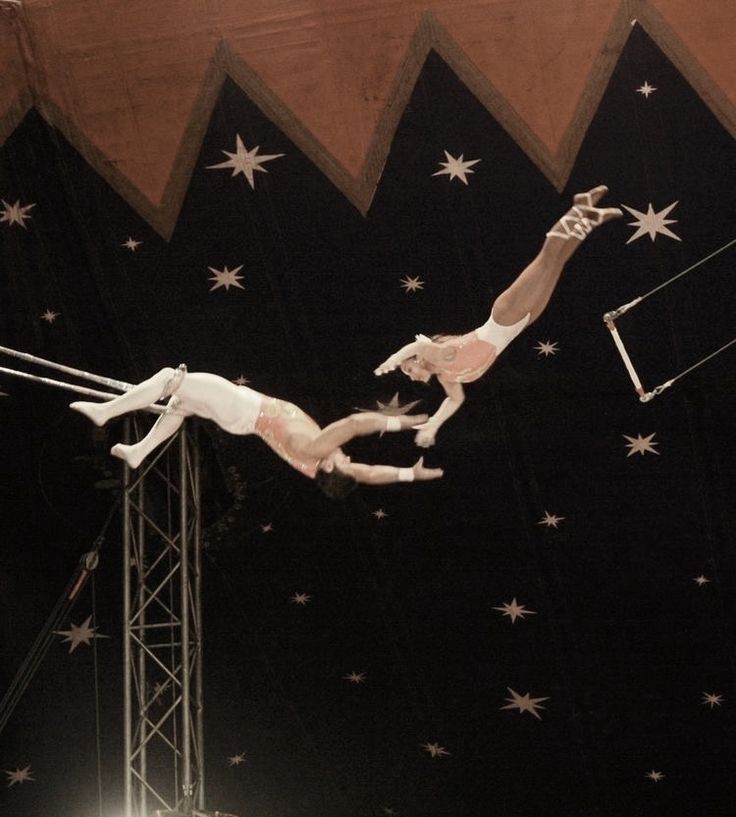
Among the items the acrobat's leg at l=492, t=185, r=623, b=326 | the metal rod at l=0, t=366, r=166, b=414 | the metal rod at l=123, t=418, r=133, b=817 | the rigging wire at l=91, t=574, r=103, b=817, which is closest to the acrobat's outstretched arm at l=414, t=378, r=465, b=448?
the acrobat's leg at l=492, t=185, r=623, b=326

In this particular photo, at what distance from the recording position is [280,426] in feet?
16.1

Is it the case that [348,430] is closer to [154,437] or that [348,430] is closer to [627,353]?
[154,437]

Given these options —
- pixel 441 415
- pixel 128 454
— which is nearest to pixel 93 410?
pixel 128 454

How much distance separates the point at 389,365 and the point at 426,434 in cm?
32

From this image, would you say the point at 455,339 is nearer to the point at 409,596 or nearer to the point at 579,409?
the point at 579,409

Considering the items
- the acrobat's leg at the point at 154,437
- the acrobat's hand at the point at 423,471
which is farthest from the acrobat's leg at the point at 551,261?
the acrobat's leg at the point at 154,437

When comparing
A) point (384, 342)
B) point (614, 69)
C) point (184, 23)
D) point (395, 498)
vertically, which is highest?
point (184, 23)

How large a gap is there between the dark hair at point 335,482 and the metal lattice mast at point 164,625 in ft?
1.97

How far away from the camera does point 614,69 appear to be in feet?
15.0

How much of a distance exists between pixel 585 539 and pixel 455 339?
1.04 meters

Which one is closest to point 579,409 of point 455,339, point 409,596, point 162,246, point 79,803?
point 455,339

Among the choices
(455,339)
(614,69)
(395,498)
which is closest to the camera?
(614,69)

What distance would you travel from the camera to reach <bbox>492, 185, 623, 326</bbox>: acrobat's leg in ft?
15.4

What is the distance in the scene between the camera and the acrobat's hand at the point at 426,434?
199 inches
